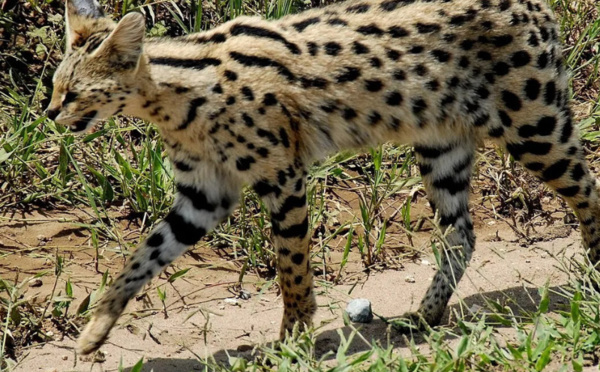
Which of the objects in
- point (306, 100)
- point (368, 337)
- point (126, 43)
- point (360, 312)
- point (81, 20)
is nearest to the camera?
point (126, 43)

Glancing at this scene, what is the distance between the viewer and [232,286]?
6234mm

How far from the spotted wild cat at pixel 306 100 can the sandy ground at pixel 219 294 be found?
0.96 ft

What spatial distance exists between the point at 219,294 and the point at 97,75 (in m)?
1.63

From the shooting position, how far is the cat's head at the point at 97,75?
16.6 ft

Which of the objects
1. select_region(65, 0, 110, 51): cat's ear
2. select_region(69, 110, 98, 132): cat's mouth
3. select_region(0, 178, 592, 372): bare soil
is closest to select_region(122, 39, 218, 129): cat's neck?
select_region(69, 110, 98, 132): cat's mouth

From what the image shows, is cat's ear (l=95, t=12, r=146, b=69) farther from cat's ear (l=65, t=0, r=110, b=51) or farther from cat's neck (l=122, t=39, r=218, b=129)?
cat's ear (l=65, t=0, r=110, b=51)

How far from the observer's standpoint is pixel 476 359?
4617 millimetres

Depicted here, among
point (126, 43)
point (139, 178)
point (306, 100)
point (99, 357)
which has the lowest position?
point (99, 357)

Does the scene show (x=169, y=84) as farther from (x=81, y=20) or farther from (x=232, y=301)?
(x=232, y=301)

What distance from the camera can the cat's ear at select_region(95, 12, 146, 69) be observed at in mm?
5035

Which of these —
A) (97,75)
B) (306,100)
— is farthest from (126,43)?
(306,100)

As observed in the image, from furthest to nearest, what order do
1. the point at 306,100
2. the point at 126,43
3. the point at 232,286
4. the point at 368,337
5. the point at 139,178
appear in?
1. the point at 139,178
2. the point at 232,286
3. the point at 368,337
4. the point at 306,100
5. the point at 126,43

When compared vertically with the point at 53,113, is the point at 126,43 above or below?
above

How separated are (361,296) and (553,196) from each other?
1782mm
